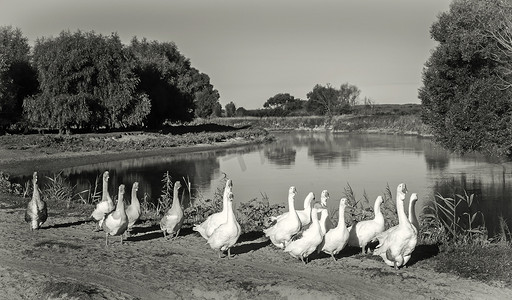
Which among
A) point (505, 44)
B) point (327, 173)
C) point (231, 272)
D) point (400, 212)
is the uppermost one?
point (505, 44)

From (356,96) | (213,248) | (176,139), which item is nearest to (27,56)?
(176,139)

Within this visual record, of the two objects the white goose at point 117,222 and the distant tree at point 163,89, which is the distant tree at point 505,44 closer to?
the white goose at point 117,222

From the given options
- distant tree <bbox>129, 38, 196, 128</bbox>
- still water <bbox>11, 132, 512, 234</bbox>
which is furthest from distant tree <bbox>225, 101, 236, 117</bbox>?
still water <bbox>11, 132, 512, 234</bbox>

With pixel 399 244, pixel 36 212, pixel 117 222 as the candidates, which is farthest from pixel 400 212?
pixel 36 212

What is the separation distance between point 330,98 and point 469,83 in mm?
93342

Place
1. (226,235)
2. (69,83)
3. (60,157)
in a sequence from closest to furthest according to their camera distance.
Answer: (226,235)
(60,157)
(69,83)

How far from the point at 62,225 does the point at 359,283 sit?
30.4 ft

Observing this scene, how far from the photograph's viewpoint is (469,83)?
31.3 m

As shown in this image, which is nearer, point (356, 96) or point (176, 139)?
point (176, 139)

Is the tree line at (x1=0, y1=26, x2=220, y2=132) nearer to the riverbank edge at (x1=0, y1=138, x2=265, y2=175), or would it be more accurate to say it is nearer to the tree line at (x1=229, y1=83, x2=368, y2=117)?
the riverbank edge at (x1=0, y1=138, x2=265, y2=175)

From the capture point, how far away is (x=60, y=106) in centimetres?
5053

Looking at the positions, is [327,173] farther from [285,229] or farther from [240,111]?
[240,111]

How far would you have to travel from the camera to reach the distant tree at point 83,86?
168ft

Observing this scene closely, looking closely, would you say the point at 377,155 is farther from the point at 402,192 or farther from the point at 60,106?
the point at 402,192
